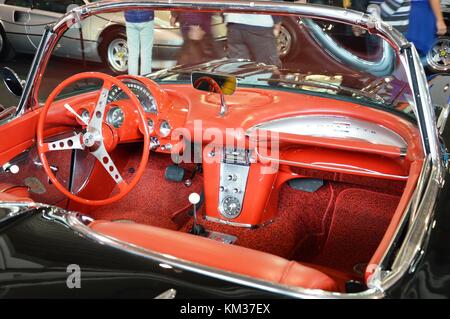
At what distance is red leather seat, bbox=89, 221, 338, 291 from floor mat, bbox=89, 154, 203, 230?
3.81 ft

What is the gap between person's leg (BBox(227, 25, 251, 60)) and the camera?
373 cm

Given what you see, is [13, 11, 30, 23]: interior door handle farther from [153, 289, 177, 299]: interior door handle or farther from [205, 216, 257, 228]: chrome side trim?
[153, 289, 177, 299]: interior door handle

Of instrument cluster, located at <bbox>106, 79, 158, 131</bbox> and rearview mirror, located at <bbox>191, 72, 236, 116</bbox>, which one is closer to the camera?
rearview mirror, located at <bbox>191, 72, 236, 116</bbox>

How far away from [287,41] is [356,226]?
1506mm

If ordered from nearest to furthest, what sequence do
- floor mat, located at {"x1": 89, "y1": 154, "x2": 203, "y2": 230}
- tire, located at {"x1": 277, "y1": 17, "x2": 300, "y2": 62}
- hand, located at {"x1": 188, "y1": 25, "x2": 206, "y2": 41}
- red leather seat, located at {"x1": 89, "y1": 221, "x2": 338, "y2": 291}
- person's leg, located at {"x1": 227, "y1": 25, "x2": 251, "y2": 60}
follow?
red leather seat, located at {"x1": 89, "y1": 221, "x2": 338, "y2": 291}, floor mat, located at {"x1": 89, "y1": 154, "x2": 203, "y2": 230}, tire, located at {"x1": 277, "y1": 17, "x2": 300, "y2": 62}, person's leg, located at {"x1": 227, "y1": 25, "x2": 251, "y2": 60}, hand, located at {"x1": 188, "y1": 25, "x2": 206, "y2": 41}

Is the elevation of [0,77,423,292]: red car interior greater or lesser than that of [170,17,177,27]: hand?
lesser

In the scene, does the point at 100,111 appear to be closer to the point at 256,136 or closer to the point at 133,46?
the point at 256,136

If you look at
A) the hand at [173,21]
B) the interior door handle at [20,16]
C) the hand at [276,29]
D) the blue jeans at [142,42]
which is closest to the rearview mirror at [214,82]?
the hand at [276,29]

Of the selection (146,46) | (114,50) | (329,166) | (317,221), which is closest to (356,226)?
(317,221)

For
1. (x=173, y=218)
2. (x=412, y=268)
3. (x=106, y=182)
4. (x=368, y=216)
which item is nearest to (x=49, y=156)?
(x=106, y=182)

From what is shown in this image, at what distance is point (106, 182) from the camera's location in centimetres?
280

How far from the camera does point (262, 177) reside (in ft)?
8.30

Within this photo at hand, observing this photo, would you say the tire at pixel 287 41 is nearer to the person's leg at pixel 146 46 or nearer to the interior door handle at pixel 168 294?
the person's leg at pixel 146 46

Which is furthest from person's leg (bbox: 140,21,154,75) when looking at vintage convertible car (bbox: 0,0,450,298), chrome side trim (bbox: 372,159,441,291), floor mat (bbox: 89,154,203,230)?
chrome side trim (bbox: 372,159,441,291)
